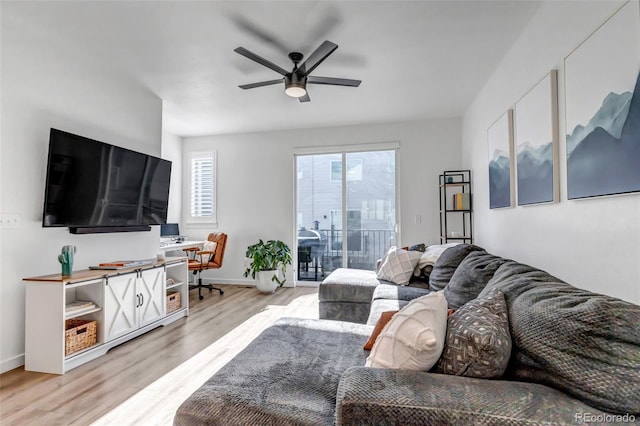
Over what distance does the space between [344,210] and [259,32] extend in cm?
318

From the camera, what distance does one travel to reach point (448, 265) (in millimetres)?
2807

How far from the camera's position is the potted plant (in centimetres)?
498

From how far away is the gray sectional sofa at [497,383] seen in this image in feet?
2.99

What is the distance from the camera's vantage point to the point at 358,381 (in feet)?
3.50

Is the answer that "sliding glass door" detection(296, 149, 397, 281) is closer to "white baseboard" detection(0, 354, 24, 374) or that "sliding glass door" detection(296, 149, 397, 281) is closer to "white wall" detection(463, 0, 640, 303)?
"white wall" detection(463, 0, 640, 303)

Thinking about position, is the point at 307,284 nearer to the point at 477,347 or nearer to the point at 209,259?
the point at 209,259

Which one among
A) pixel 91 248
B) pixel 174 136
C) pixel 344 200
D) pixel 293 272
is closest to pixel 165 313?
pixel 91 248

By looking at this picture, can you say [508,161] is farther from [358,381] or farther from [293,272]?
[293,272]

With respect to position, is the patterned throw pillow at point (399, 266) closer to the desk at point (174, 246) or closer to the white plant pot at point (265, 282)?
the white plant pot at point (265, 282)

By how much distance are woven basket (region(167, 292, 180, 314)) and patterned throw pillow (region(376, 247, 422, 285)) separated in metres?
2.33

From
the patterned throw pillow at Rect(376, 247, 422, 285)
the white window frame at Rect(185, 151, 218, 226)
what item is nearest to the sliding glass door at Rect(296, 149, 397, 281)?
the white window frame at Rect(185, 151, 218, 226)

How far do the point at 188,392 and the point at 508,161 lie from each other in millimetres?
2964

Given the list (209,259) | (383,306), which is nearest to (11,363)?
(209,259)

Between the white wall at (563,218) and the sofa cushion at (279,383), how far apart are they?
1165 millimetres
